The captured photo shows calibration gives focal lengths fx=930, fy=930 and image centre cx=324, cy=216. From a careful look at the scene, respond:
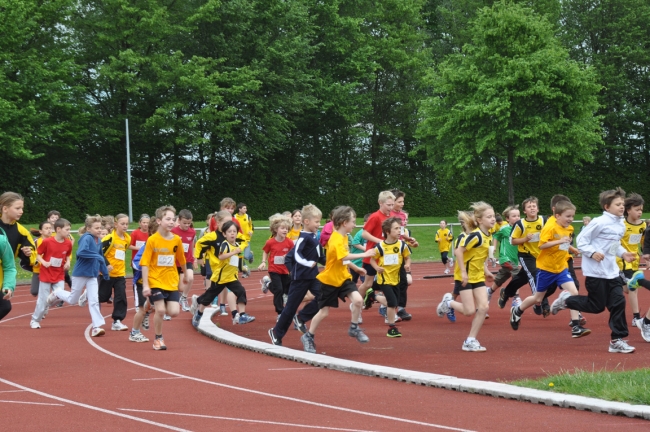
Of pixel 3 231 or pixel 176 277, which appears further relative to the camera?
pixel 176 277

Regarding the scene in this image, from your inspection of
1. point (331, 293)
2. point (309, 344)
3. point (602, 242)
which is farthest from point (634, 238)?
point (309, 344)

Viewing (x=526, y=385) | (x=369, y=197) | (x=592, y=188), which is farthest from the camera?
(x=592, y=188)

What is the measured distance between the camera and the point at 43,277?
14.9 metres

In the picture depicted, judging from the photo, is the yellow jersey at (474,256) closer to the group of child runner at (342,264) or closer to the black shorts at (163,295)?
the group of child runner at (342,264)

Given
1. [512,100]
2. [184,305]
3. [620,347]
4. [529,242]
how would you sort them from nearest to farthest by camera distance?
[620,347] < [529,242] < [184,305] < [512,100]

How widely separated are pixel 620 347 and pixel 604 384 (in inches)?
111

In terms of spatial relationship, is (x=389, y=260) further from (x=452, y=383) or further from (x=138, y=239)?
(x=138, y=239)

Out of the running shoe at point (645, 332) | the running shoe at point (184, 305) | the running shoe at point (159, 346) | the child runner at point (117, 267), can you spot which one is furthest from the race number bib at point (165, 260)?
the running shoe at point (645, 332)

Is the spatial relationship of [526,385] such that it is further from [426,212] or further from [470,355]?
[426,212]

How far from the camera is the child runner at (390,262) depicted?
12703 millimetres

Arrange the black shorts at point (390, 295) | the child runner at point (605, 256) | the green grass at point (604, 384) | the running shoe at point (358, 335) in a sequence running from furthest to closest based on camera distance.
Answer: the black shorts at point (390, 295), the running shoe at point (358, 335), the child runner at point (605, 256), the green grass at point (604, 384)

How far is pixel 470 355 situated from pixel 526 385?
2.61 m

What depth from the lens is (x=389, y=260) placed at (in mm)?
12922

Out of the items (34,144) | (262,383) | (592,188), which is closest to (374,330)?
(262,383)
